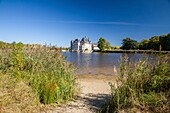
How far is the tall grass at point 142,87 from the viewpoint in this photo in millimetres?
3924

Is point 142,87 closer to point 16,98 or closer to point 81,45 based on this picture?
point 16,98

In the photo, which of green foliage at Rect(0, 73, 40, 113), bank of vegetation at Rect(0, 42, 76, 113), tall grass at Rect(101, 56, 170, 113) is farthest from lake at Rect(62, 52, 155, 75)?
green foliage at Rect(0, 73, 40, 113)

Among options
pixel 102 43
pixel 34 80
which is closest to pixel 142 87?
pixel 34 80

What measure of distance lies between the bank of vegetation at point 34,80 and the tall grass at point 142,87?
1518 mm

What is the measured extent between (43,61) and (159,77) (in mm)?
Answer: 3911

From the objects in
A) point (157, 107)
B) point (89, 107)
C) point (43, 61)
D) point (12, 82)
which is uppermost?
point (43, 61)

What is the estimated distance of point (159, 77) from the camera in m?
4.34

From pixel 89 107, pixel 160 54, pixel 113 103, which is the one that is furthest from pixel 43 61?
pixel 160 54

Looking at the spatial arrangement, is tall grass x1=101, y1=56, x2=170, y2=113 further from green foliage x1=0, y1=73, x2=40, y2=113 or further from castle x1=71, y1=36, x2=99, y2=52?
castle x1=71, y1=36, x2=99, y2=52

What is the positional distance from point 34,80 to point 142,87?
304 centimetres

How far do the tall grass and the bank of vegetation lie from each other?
1518 mm

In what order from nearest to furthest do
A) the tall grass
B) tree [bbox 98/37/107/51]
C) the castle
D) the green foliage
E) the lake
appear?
1. the green foliage
2. the tall grass
3. the lake
4. tree [bbox 98/37/107/51]
5. the castle

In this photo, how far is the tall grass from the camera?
3.92 meters

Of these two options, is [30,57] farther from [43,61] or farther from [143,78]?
[143,78]
